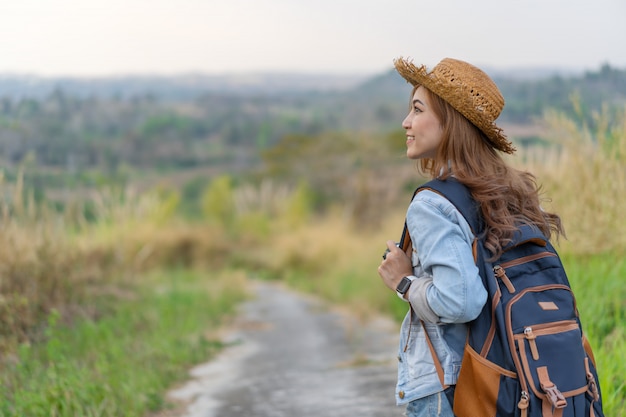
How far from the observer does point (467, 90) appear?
256cm

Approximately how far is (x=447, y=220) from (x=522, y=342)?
0.41 metres

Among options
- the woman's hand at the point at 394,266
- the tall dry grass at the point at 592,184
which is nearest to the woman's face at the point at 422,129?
the woman's hand at the point at 394,266

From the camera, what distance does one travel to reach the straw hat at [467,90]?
2562 mm

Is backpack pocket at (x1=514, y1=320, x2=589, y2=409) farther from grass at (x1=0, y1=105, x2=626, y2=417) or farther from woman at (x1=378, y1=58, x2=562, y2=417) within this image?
grass at (x1=0, y1=105, x2=626, y2=417)

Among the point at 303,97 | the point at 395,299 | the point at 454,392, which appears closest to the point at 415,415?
the point at 454,392

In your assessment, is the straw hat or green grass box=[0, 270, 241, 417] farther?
green grass box=[0, 270, 241, 417]

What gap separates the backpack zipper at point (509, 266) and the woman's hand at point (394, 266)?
29 centimetres

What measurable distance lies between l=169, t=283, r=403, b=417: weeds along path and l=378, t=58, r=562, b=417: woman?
2.54m

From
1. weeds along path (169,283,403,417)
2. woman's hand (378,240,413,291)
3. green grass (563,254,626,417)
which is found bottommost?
weeds along path (169,283,403,417)

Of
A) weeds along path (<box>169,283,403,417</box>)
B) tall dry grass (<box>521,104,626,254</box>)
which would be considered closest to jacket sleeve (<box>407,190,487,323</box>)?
weeds along path (<box>169,283,403,417</box>)

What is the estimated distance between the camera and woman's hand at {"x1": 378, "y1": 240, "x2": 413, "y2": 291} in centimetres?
259

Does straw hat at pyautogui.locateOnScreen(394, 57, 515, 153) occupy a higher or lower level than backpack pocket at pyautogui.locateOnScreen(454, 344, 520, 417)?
higher

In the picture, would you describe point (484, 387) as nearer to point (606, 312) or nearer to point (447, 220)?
point (447, 220)

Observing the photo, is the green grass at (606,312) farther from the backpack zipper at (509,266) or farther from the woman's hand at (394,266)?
the woman's hand at (394,266)
